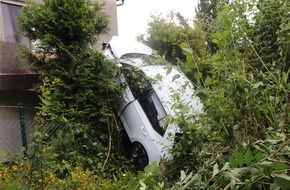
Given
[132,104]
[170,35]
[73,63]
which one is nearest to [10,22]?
[73,63]

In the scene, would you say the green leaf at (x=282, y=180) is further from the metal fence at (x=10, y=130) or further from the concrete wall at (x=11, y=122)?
the metal fence at (x=10, y=130)

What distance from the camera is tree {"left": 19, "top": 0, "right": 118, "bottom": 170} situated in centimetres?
580

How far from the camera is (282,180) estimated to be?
1274 mm

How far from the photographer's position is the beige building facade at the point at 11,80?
263 inches

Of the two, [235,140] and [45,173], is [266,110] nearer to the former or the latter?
[235,140]

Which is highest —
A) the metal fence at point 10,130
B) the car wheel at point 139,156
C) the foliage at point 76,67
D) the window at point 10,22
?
the window at point 10,22

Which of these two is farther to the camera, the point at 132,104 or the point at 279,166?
the point at 132,104

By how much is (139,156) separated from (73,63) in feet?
6.78

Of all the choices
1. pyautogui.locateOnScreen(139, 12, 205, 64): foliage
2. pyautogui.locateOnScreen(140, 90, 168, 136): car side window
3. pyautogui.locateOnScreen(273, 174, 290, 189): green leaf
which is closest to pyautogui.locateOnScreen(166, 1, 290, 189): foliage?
pyautogui.locateOnScreen(273, 174, 290, 189): green leaf

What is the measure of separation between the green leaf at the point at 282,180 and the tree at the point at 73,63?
14.6 feet

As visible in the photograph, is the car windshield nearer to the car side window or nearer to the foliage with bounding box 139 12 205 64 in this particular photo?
the car side window

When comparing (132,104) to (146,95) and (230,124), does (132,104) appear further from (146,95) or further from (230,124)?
(230,124)

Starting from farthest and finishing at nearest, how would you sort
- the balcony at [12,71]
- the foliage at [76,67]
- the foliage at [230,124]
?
the balcony at [12,71]
the foliage at [76,67]
the foliage at [230,124]

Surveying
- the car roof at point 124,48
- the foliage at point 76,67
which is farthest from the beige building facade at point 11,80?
the car roof at point 124,48
